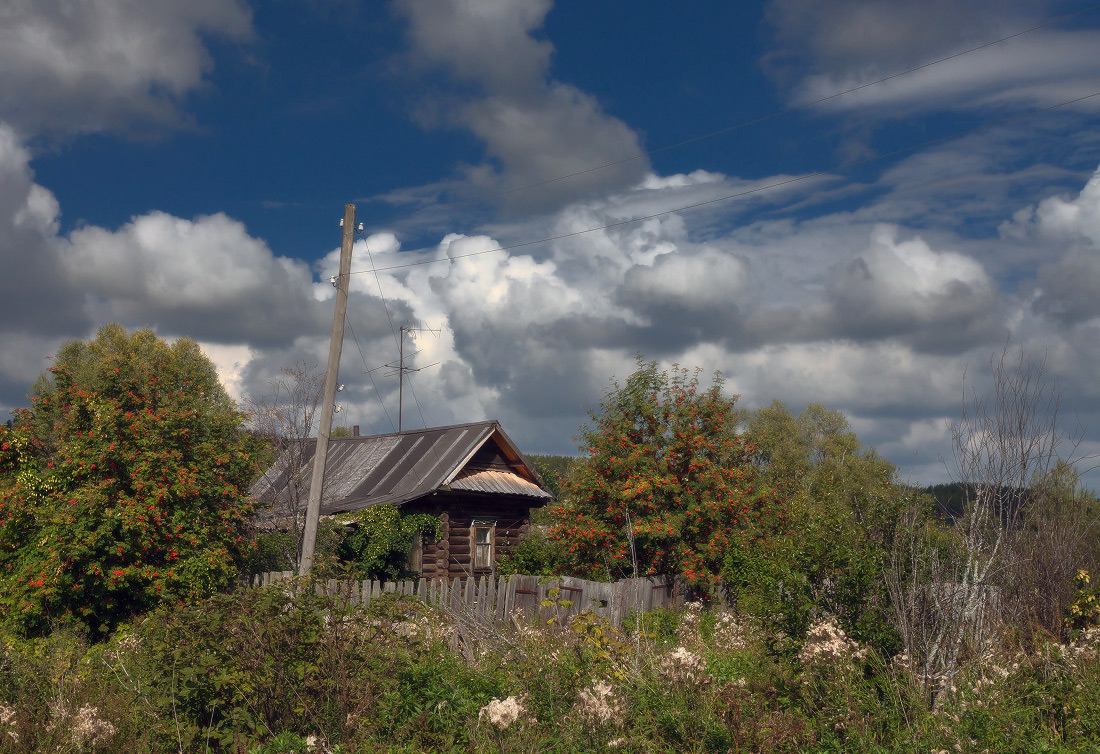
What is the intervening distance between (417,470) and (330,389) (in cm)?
965

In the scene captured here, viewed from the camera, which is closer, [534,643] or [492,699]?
[492,699]

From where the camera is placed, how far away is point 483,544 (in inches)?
894

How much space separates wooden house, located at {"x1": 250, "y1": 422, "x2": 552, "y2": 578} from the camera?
2120 cm

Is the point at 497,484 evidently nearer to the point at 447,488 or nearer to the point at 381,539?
the point at 447,488

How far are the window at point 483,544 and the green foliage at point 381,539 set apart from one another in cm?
230

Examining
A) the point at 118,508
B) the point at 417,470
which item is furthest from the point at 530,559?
the point at 118,508

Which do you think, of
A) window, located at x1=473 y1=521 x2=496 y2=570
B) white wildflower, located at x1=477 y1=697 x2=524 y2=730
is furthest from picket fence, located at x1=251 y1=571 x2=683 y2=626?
window, located at x1=473 y1=521 x2=496 y2=570

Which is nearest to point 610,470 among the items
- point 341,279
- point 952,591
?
point 341,279

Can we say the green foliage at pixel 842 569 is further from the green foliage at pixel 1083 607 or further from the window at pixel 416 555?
the window at pixel 416 555

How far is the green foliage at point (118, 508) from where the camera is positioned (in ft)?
38.0

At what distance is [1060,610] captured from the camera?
9.43 metres

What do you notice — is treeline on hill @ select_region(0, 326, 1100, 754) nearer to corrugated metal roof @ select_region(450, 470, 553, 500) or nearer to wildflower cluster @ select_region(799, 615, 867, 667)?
wildflower cluster @ select_region(799, 615, 867, 667)

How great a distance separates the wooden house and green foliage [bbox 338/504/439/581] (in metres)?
0.42

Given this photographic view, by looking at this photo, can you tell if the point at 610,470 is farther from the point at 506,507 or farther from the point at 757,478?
the point at 506,507
